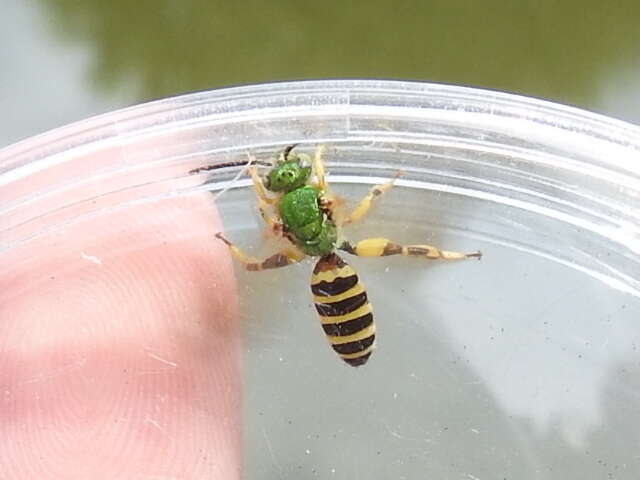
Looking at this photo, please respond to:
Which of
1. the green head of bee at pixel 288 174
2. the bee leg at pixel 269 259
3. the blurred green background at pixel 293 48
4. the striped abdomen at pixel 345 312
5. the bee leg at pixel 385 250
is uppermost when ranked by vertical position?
the blurred green background at pixel 293 48

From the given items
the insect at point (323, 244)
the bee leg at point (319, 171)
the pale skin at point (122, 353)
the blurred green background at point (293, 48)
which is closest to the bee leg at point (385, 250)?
the insect at point (323, 244)

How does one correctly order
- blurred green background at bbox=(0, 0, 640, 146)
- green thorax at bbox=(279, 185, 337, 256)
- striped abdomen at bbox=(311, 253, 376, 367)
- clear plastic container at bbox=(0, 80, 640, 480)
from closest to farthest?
striped abdomen at bbox=(311, 253, 376, 367)
green thorax at bbox=(279, 185, 337, 256)
clear plastic container at bbox=(0, 80, 640, 480)
blurred green background at bbox=(0, 0, 640, 146)

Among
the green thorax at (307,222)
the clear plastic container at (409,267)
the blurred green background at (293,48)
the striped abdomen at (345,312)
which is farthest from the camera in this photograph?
the blurred green background at (293,48)

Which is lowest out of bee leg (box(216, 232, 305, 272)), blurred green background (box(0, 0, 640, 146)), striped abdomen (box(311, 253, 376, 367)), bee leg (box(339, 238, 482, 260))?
striped abdomen (box(311, 253, 376, 367))

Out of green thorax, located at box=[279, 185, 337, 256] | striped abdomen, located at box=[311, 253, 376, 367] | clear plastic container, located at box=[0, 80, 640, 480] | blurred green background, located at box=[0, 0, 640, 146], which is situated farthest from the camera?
blurred green background, located at box=[0, 0, 640, 146]

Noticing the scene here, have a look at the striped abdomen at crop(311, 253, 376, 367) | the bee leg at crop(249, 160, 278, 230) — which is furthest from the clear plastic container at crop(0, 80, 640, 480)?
the striped abdomen at crop(311, 253, 376, 367)

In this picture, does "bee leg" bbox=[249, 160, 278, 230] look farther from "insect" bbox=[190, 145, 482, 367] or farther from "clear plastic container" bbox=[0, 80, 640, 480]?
"clear plastic container" bbox=[0, 80, 640, 480]

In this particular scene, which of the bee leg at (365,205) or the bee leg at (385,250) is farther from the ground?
the bee leg at (365,205)

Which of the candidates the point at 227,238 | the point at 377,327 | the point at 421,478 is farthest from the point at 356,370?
the point at 227,238

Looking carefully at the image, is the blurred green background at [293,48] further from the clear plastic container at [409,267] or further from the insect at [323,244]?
the insect at [323,244]
